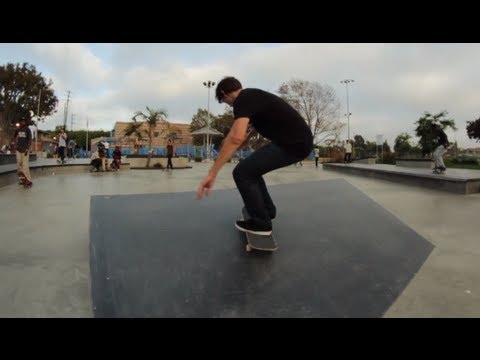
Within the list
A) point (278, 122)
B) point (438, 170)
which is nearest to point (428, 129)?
point (438, 170)

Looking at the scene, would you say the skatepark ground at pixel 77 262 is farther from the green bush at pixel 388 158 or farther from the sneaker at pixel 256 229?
the green bush at pixel 388 158

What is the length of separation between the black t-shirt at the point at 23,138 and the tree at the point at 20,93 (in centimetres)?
3428

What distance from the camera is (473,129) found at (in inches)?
1614

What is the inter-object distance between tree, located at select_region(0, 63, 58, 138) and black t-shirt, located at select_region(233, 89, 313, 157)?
139 ft

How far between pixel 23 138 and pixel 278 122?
8.04 metres

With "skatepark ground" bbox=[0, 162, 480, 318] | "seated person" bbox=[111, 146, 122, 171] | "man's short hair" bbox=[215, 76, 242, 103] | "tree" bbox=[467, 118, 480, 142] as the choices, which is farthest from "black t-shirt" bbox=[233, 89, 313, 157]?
"tree" bbox=[467, 118, 480, 142]

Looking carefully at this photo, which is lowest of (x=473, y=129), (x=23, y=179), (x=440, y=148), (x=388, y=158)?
(x=23, y=179)

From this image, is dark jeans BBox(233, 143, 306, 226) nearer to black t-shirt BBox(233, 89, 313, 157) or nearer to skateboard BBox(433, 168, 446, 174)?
black t-shirt BBox(233, 89, 313, 157)

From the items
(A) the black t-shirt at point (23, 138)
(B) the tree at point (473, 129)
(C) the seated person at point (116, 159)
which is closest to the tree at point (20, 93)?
(C) the seated person at point (116, 159)

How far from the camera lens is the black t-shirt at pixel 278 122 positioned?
2.55m

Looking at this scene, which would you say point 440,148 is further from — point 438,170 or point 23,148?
point 23,148
